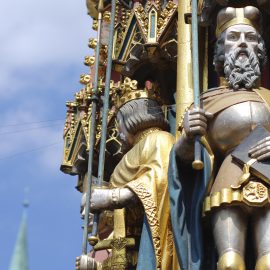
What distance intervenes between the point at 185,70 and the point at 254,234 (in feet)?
5.31

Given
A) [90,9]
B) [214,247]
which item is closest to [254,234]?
[214,247]

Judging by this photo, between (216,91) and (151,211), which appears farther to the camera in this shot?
(151,211)

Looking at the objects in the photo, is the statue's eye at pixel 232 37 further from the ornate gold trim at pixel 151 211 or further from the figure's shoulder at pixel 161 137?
the ornate gold trim at pixel 151 211

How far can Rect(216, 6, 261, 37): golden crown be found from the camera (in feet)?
18.8

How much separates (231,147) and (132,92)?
4.68 ft

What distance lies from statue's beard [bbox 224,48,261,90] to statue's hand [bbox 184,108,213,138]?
463mm

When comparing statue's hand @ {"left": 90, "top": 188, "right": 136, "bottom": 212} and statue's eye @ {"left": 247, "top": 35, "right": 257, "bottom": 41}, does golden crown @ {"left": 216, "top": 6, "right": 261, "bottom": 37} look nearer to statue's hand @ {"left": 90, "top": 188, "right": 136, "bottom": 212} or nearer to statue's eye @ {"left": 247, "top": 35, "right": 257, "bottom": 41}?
statue's eye @ {"left": 247, "top": 35, "right": 257, "bottom": 41}

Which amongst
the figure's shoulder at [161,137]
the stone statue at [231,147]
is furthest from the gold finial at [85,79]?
the stone statue at [231,147]

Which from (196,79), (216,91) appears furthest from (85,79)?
(196,79)

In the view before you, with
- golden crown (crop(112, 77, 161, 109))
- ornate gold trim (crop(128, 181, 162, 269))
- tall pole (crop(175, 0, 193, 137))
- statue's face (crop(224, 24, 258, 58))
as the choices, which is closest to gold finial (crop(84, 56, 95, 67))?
golden crown (crop(112, 77, 161, 109))

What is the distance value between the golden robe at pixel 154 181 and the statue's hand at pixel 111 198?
50mm

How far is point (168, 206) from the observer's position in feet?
19.2

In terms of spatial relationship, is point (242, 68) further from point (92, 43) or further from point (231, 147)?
point (92, 43)

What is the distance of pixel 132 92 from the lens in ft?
21.8
